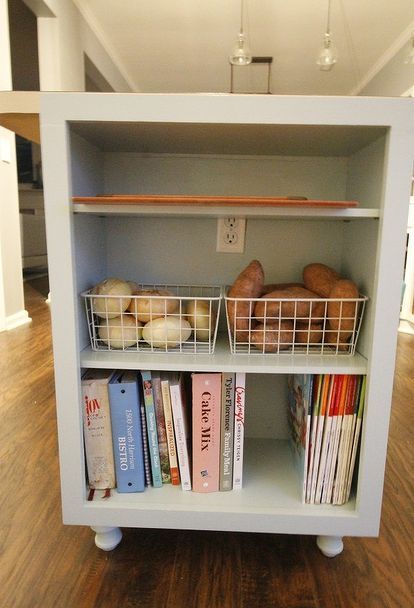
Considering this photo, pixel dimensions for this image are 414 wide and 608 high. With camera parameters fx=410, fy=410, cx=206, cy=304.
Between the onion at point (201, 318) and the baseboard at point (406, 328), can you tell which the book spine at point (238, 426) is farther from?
the baseboard at point (406, 328)

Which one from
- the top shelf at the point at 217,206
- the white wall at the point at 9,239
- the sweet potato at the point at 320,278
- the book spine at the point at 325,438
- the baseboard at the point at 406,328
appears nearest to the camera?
the top shelf at the point at 217,206

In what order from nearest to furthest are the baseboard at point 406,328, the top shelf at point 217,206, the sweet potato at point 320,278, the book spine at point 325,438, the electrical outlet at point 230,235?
the top shelf at point 217,206 < the book spine at point 325,438 < the sweet potato at point 320,278 < the electrical outlet at point 230,235 < the baseboard at point 406,328

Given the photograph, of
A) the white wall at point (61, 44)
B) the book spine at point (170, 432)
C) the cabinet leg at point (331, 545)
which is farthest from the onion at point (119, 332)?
the white wall at point (61, 44)

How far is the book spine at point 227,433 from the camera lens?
2.76ft

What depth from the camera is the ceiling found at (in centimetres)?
314

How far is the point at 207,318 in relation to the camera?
3.01 feet

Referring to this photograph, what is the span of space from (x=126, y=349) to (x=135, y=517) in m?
0.34

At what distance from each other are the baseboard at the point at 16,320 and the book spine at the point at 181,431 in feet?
7.96

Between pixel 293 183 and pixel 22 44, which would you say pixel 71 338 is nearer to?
pixel 293 183

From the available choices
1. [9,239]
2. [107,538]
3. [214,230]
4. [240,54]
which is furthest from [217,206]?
[9,239]

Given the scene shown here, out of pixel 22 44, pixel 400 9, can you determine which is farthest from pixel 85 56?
pixel 400 9

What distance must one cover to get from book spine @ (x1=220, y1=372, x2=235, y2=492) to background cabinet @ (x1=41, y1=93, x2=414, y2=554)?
0.11 ft

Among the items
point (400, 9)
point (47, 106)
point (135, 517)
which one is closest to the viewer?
point (47, 106)

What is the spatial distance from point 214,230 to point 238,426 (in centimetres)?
50
